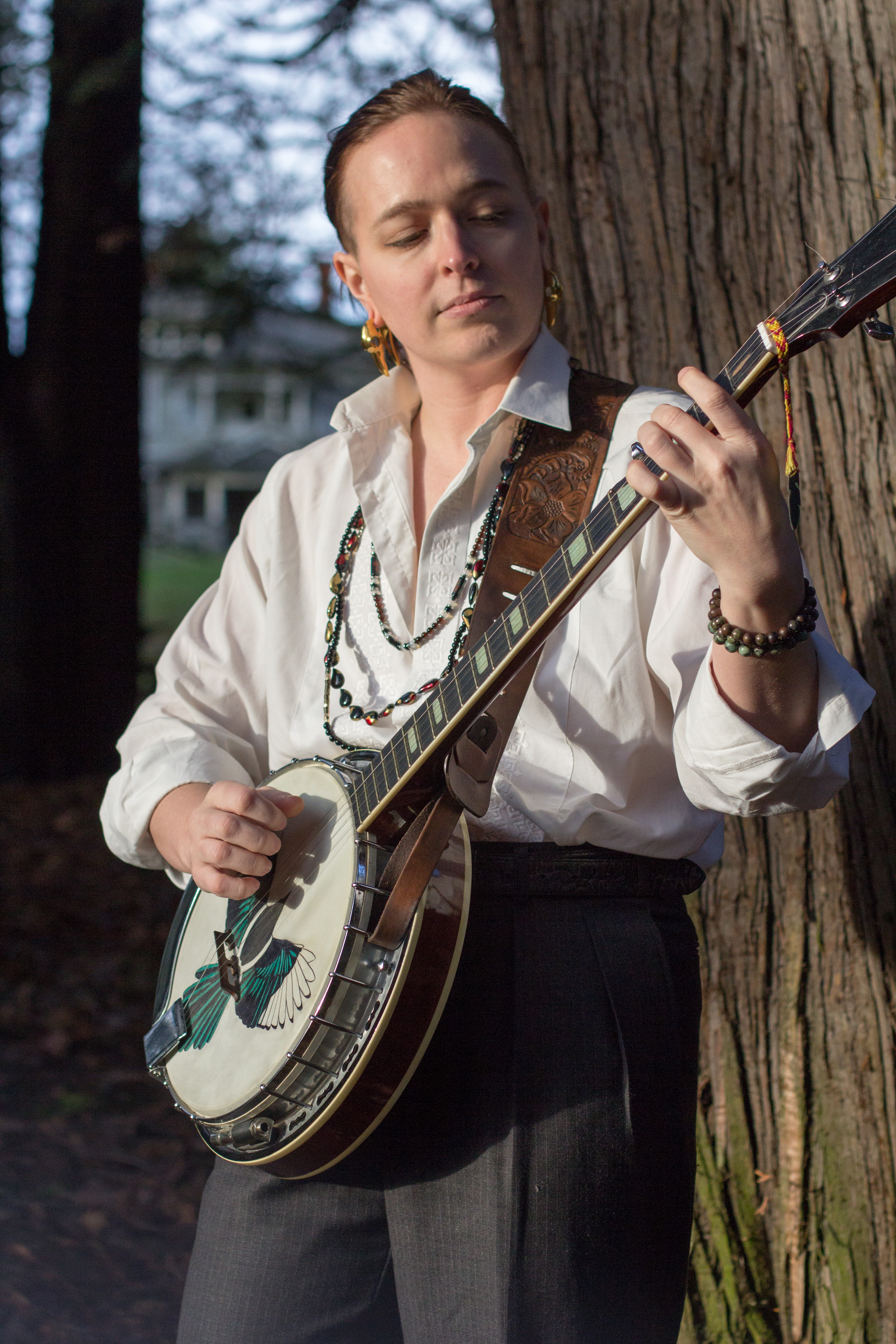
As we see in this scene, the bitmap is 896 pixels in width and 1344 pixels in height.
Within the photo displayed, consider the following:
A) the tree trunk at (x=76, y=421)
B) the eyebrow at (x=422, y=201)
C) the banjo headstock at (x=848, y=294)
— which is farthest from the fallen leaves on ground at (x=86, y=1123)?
the banjo headstock at (x=848, y=294)

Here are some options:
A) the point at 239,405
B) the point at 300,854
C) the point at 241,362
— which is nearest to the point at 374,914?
the point at 300,854

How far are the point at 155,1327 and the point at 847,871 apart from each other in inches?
88.5

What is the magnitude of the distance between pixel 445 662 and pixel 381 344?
0.71 metres

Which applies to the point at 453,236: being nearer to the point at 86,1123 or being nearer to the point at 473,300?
the point at 473,300

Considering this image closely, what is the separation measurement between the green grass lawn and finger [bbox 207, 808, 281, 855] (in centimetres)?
781

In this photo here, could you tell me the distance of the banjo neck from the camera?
1.29 m

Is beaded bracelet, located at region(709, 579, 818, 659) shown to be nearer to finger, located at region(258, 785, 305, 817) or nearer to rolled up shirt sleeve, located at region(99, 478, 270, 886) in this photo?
finger, located at region(258, 785, 305, 817)

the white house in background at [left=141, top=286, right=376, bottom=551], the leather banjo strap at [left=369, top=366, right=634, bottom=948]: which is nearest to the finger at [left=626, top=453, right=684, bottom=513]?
the leather banjo strap at [left=369, top=366, right=634, bottom=948]

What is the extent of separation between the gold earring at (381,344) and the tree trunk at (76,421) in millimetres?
5741

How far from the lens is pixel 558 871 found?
1.53m

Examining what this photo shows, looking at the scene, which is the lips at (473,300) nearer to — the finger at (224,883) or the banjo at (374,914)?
the banjo at (374,914)

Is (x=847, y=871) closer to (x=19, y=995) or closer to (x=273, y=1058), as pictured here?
(x=273, y=1058)

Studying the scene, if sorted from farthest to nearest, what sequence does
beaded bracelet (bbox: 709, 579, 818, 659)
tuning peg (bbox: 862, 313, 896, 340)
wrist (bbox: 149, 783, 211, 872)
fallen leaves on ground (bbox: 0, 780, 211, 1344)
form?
fallen leaves on ground (bbox: 0, 780, 211, 1344)
wrist (bbox: 149, 783, 211, 872)
beaded bracelet (bbox: 709, 579, 818, 659)
tuning peg (bbox: 862, 313, 896, 340)

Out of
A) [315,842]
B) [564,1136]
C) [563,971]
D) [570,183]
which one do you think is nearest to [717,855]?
[563,971]
